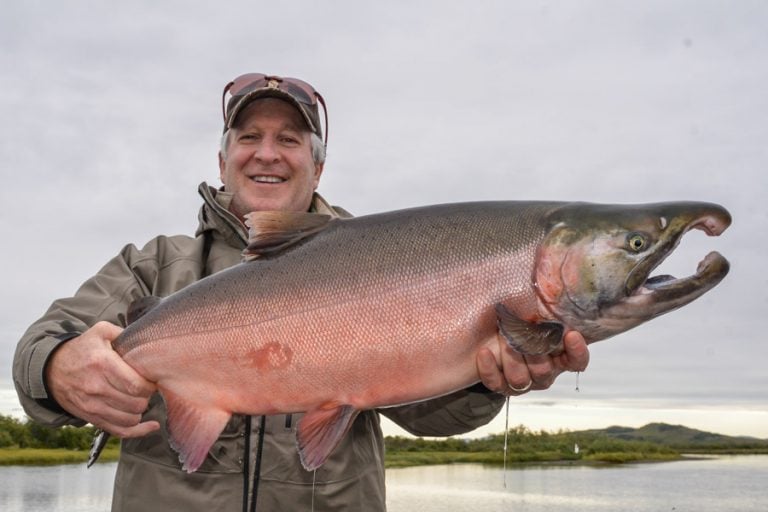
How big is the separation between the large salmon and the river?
2780cm

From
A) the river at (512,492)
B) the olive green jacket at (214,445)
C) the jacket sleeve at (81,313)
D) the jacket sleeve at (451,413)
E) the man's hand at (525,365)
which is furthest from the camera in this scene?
the river at (512,492)

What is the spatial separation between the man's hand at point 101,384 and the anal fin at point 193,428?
→ 113 millimetres

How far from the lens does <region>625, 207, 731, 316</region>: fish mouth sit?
129 inches

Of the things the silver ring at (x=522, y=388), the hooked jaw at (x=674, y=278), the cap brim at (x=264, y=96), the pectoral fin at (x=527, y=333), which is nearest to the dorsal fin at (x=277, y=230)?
the pectoral fin at (x=527, y=333)

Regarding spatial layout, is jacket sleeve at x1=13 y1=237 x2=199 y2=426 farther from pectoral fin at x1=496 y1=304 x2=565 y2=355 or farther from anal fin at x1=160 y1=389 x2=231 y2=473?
pectoral fin at x1=496 y1=304 x2=565 y2=355

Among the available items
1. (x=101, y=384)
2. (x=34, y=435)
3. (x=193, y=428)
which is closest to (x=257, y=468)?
(x=193, y=428)

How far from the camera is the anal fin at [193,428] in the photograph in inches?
143

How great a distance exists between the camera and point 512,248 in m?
3.44

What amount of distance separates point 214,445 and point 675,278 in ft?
8.73

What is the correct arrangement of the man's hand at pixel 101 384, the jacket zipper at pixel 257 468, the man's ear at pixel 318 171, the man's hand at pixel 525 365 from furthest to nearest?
the man's ear at pixel 318 171 < the jacket zipper at pixel 257 468 < the man's hand at pixel 101 384 < the man's hand at pixel 525 365

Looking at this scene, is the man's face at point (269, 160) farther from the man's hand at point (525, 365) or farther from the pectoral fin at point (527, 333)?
the pectoral fin at point (527, 333)

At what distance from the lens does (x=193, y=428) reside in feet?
12.0

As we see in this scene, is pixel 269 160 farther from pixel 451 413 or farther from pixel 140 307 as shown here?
pixel 451 413

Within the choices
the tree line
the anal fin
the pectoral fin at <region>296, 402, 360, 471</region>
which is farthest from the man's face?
the tree line
